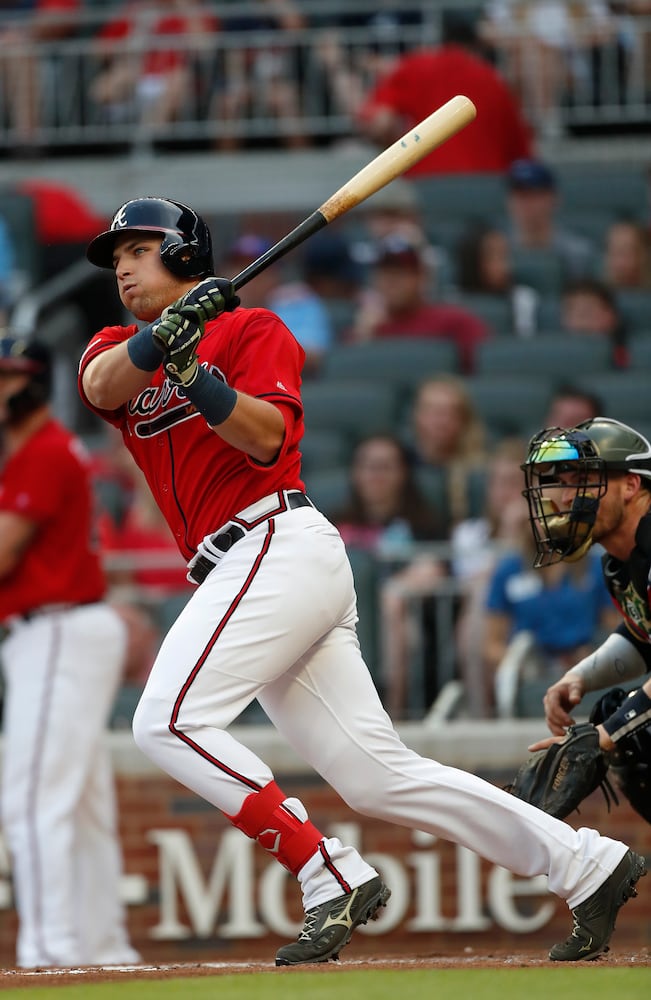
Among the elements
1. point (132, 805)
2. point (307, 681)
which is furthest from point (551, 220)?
point (307, 681)

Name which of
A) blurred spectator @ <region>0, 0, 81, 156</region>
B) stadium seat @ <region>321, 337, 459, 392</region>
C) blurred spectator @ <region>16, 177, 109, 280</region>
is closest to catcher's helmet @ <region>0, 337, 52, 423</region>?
stadium seat @ <region>321, 337, 459, 392</region>

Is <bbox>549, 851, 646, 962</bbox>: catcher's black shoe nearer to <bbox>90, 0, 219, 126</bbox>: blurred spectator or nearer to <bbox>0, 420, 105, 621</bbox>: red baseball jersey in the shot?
<bbox>0, 420, 105, 621</bbox>: red baseball jersey

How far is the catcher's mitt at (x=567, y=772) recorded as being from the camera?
4473mm

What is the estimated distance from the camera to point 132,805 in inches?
278

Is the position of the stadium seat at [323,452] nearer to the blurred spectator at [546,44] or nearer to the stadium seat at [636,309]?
the stadium seat at [636,309]

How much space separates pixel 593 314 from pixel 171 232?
5079mm

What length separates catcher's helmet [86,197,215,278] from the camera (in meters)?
4.30

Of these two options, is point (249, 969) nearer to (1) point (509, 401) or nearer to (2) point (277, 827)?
(2) point (277, 827)

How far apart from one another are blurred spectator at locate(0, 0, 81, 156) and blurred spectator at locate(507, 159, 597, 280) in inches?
138

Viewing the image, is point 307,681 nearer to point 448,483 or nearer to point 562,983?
point 562,983

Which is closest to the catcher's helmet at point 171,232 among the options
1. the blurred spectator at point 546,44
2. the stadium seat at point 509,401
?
the stadium seat at point 509,401

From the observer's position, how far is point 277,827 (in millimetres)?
4102

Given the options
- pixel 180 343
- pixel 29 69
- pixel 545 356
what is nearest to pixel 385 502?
pixel 545 356

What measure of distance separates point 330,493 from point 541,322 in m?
2.14
